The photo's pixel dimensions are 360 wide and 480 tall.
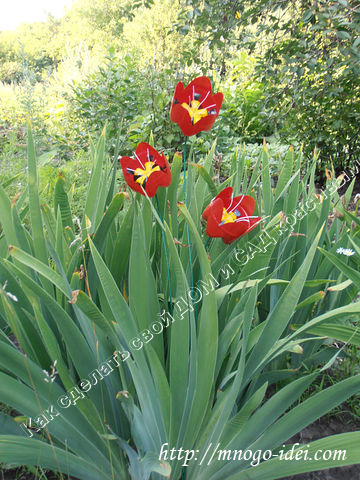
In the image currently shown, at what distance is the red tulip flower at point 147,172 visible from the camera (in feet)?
2.71

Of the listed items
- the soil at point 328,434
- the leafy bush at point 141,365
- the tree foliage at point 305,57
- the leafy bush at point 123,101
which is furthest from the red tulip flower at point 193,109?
the leafy bush at point 123,101

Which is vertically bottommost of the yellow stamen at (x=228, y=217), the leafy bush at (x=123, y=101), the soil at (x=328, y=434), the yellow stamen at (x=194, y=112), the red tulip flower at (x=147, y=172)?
the soil at (x=328, y=434)

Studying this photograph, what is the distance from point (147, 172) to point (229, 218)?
0.21 meters

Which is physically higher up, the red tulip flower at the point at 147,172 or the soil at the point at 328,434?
the red tulip flower at the point at 147,172

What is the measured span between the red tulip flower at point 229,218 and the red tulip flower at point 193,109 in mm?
174

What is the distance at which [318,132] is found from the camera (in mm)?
3336

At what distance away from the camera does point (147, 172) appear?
85cm

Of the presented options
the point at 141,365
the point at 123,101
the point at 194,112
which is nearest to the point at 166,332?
the point at 141,365

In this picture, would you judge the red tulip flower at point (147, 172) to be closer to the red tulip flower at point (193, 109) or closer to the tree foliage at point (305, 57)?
the red tulip flower at point (193, 109)

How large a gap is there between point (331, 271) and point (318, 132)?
2401 millimetres

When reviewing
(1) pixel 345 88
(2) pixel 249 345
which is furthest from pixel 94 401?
(1) pixel 345 88

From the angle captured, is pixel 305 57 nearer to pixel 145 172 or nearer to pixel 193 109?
pixel 193 109

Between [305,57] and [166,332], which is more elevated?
[305,57]

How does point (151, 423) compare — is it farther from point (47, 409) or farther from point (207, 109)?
point (207, 109)
